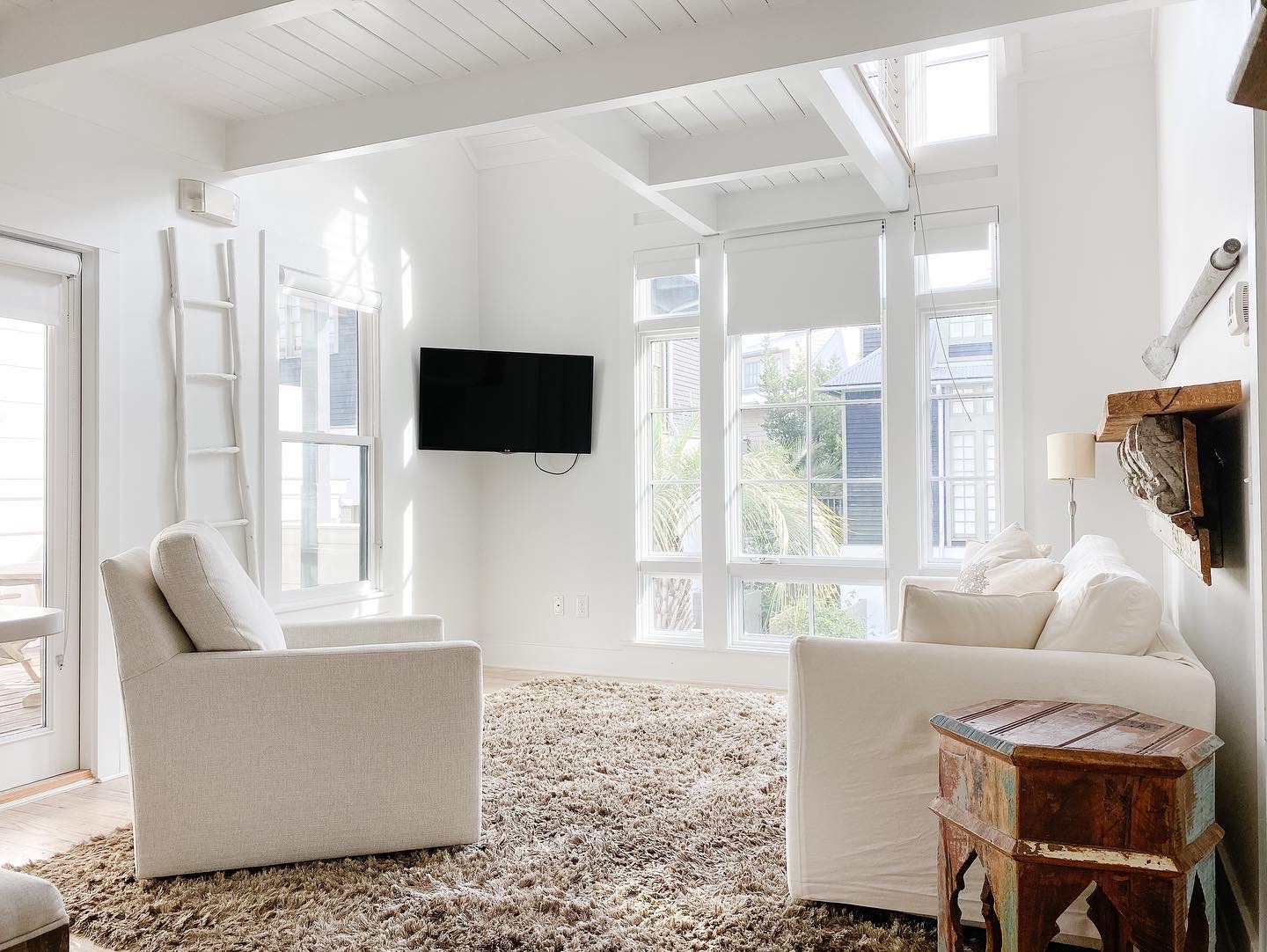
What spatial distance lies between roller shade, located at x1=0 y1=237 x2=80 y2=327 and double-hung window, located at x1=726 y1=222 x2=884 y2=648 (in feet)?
10.4

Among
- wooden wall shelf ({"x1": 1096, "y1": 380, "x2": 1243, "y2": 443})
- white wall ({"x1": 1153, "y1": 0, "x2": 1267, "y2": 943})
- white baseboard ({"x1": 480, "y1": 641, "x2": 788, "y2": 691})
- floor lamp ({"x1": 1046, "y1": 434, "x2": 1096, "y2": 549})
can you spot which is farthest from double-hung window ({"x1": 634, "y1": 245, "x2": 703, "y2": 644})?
wooden wall shelf ({"x1": 1096, "y1": 380, "x2": 1243, "y2": 443})

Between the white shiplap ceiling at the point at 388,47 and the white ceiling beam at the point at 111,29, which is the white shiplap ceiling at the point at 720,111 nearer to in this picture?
the white shiplap ceiling at the point at 388,47

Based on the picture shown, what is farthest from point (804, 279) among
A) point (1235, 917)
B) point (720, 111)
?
point (1235, 917)

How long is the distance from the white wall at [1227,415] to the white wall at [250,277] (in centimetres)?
356

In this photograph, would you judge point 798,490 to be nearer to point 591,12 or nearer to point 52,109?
point 591,12

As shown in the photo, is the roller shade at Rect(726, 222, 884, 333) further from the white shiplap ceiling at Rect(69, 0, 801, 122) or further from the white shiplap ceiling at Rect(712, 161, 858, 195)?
the white shiplap ceiling at Rect(69, 0, 801, 122)

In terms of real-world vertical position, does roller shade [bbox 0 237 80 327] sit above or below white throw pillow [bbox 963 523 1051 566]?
above

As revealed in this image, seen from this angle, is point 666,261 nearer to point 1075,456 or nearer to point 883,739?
point 1075,456

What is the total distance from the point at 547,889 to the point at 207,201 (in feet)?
10.0

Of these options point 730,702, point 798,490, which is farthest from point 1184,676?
point 798,490

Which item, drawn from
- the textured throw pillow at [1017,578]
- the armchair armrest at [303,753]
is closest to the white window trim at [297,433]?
the armchair armrest at [303,753]

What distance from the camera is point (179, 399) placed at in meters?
3.64

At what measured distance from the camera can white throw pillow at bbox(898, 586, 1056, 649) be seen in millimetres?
2074

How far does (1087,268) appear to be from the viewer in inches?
170
